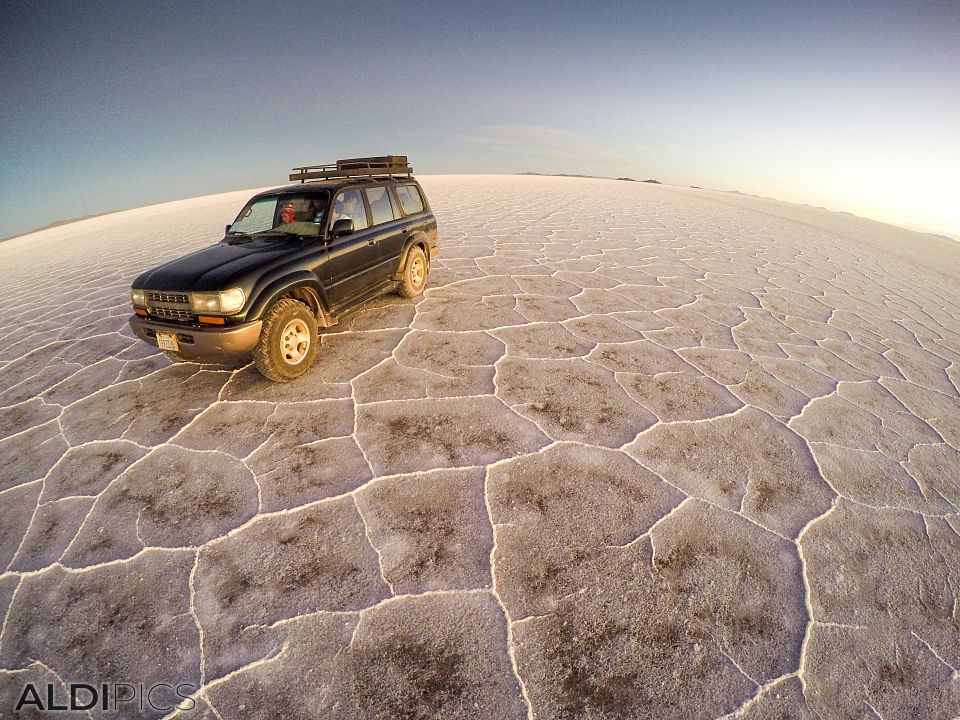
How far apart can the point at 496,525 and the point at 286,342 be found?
8.15ft

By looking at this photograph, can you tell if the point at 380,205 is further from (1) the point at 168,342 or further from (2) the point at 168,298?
(1) the point at 168,342

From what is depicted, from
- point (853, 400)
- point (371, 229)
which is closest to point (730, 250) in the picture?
point (853, 400)

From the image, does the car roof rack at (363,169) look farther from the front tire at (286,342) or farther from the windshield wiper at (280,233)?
the front tire at (286,342)

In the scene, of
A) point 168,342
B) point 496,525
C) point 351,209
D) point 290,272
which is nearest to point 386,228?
point 351,209

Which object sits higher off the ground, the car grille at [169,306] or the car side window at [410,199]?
the car side window at [410,199]

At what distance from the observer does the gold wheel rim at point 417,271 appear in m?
5.63

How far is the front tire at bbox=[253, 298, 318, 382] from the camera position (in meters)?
3.43

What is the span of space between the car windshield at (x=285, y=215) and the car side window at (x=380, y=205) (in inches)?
28.3

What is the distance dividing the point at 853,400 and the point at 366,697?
14.1ft

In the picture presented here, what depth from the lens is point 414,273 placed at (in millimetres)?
5672

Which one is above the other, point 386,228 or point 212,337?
point 386,228

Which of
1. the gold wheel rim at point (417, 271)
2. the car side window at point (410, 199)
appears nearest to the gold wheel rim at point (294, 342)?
the gold wheel rim at point (417, 271)

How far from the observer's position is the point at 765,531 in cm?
229

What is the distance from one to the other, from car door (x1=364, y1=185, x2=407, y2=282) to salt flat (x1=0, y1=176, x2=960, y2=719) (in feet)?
2.74
